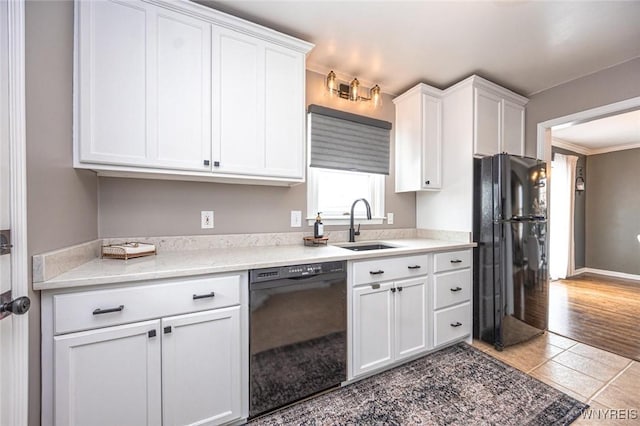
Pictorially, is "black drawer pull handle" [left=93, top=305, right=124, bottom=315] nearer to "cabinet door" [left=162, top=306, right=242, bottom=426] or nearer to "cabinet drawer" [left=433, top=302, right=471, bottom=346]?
"cabinet door" [left=162, top=306, right=242, bottom=426]

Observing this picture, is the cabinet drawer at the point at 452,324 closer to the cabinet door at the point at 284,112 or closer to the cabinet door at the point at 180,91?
the cabinet door at the point at 284,112

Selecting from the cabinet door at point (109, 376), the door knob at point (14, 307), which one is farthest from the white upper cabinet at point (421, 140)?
the door knob at point (14, 307)

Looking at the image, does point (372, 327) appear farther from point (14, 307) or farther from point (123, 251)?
point (14, 307)

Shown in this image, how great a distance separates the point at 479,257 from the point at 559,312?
5.69 ft

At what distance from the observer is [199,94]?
5.25 feet

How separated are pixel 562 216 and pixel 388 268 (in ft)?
15.3

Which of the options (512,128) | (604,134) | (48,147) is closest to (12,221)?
(48,147)

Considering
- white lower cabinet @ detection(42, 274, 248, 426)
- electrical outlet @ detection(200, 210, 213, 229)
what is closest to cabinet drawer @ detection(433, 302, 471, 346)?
white lower cabinet @ detection(42, 274, 248, 426)

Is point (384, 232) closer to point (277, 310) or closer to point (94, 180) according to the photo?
point (277, 310)

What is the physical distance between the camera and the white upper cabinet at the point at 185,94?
1370 mm

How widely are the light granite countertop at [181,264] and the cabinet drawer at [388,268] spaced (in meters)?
0.06

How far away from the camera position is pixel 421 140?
8.37ft

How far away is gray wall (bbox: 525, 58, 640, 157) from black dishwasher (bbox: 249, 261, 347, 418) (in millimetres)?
2695

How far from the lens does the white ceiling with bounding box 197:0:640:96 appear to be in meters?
1.67
